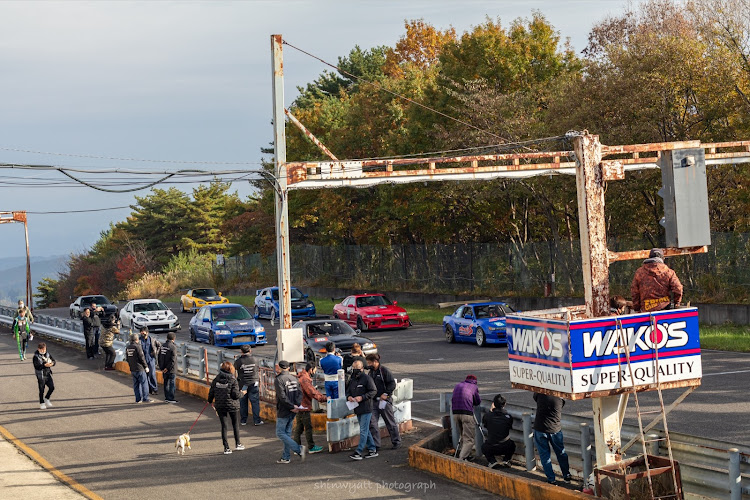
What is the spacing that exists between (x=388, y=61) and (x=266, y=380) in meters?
58.9

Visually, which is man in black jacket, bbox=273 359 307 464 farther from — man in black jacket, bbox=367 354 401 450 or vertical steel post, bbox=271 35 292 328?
vertical steel post, bbox=271 35 292 328

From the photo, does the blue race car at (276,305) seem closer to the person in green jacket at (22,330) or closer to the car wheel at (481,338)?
the person in green jacket at (22,330)

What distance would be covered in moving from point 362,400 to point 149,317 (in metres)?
24.4

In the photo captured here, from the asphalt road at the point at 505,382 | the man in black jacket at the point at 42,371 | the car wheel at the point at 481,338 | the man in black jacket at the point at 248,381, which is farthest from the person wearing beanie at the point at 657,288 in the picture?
the car wheel at the point at 481,338

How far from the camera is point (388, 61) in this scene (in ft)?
252

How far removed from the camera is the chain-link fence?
3212 centimetres

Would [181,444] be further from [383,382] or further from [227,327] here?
[227,327]

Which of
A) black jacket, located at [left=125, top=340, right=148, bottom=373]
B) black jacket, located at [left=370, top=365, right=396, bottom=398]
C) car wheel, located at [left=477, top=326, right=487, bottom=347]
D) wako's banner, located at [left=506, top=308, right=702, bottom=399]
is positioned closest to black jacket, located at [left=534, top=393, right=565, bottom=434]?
wako's banner, located at [left=506, top=308, right=702, bottom=399]

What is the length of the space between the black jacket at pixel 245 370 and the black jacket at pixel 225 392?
2443mm

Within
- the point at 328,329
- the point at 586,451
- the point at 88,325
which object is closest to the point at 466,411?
the point at 586,451

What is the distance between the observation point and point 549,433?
1270 cm

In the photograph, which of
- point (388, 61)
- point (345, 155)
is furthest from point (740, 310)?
point (388, 61)

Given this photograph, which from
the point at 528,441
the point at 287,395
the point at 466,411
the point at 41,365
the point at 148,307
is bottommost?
the point at 528,441

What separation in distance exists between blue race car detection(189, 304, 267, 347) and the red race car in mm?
4758
